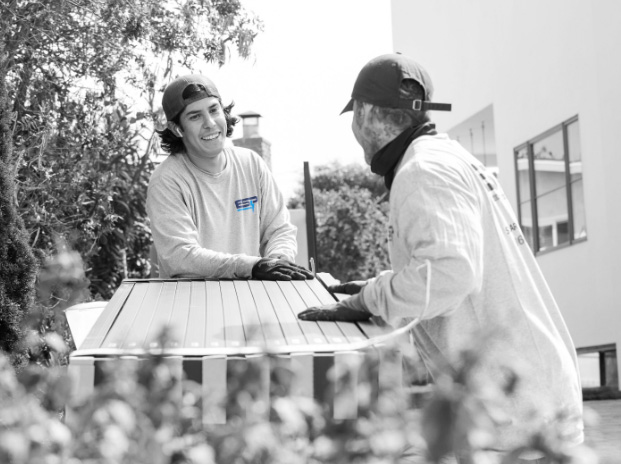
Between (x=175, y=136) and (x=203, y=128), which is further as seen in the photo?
(x=175, y=136)

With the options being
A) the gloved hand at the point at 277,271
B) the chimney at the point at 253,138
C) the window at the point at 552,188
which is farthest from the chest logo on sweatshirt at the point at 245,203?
the chimney at the point at 253,138

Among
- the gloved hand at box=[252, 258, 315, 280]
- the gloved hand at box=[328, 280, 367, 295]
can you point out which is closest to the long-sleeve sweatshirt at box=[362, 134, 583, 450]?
the gloved hand at box=[328, 280, 367, 295]

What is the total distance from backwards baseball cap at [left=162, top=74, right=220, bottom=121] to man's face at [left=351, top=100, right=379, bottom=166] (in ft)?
5.77

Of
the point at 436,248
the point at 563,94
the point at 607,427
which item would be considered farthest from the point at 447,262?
the point at 563,94

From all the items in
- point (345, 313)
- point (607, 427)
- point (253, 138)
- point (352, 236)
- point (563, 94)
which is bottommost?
point (607, 427)

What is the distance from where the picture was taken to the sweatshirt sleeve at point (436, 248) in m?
2.08

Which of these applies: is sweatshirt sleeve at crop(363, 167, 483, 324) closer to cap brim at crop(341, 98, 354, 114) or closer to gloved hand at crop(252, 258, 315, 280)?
cap brim at crop(341, 98, 354, 114)

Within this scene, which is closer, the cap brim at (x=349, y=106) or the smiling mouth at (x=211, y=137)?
the cap brim at (x=349, y=106)

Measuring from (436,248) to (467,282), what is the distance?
0.32ft

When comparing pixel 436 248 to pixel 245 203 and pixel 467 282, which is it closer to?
pixel 467 282

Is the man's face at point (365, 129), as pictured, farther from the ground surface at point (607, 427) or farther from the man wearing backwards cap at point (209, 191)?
the ground surface at point (607, 427)

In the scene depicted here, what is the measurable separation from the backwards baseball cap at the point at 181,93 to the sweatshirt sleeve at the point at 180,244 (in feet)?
1.02

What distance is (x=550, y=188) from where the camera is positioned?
12.8m

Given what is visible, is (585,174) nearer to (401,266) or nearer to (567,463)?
(401,266)
